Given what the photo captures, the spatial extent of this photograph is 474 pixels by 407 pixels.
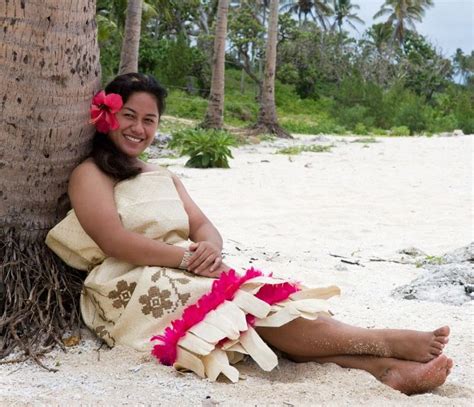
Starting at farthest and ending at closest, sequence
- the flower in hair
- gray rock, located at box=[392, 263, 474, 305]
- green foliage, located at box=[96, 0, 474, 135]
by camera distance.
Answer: green foliage, located at box=[96, 0, 474, 135], gray rock, located at box=[392, 263, 474, 305], the flower in hair

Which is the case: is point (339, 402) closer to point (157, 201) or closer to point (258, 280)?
point (258, 280)

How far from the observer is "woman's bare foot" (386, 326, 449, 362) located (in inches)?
91.0

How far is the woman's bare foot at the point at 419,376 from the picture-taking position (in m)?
2.27

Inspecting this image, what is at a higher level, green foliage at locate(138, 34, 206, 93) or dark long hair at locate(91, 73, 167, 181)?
green foliage at locate(138, 34, 206, 93)

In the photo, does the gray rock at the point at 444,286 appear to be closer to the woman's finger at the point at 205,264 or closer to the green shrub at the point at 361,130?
the woman's finger at the point at 205,264

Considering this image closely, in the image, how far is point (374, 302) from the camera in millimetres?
3391

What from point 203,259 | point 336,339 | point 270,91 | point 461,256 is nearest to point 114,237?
point 203,259

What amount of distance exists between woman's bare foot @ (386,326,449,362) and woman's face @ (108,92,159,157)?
1244 mm

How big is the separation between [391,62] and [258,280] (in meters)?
34.9

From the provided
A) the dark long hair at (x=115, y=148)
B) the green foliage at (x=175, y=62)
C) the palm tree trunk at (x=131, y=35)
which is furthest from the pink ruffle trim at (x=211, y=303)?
the green foliage at (x=175, y=62)

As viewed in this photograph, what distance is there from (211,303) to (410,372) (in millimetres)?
724

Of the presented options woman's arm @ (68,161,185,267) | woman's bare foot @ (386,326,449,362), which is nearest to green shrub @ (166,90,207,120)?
woman's arm @ (68,161,185,267)

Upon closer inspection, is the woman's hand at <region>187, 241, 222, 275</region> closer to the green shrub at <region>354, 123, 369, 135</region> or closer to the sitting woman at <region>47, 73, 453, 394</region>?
the sitting woman at <region>47, 73, 453, 394</region>

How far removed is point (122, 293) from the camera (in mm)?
2527
